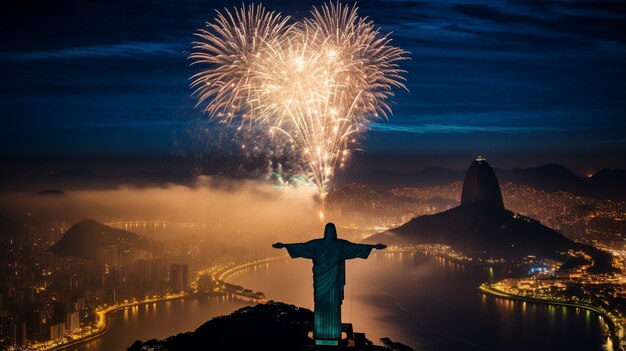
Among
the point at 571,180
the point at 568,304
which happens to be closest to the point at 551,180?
the point at 571,180

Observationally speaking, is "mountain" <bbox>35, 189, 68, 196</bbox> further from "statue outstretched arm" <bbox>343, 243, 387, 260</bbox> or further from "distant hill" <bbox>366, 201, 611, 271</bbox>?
"statue outstretched arm" <bbox>343, 243, 387, 260</bbox>

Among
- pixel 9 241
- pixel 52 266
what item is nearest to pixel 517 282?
pixel 52 266

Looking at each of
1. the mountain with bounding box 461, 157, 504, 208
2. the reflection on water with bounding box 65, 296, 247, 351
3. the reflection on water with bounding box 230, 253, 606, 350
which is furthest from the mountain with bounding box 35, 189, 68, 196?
the mountain with bounding box 461, 157, 504, 208

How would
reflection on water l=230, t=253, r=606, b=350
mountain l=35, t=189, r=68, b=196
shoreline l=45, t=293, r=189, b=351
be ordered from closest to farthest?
shoreline l=45, t=293, r=189, b=351 → reflection on water l=230, t=253, r=606, b=350 → mountain l=35, t=189, r=68, b=196

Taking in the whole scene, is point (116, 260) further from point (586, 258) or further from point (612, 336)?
point (586, 258)

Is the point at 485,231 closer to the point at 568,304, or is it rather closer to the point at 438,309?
the point at 568,304

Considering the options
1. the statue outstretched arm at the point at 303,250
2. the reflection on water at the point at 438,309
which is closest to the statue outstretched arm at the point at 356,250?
the statue outstretched arm at the point at 303,250

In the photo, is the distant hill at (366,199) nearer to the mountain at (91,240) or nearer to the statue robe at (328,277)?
the mountain at (91,240)
